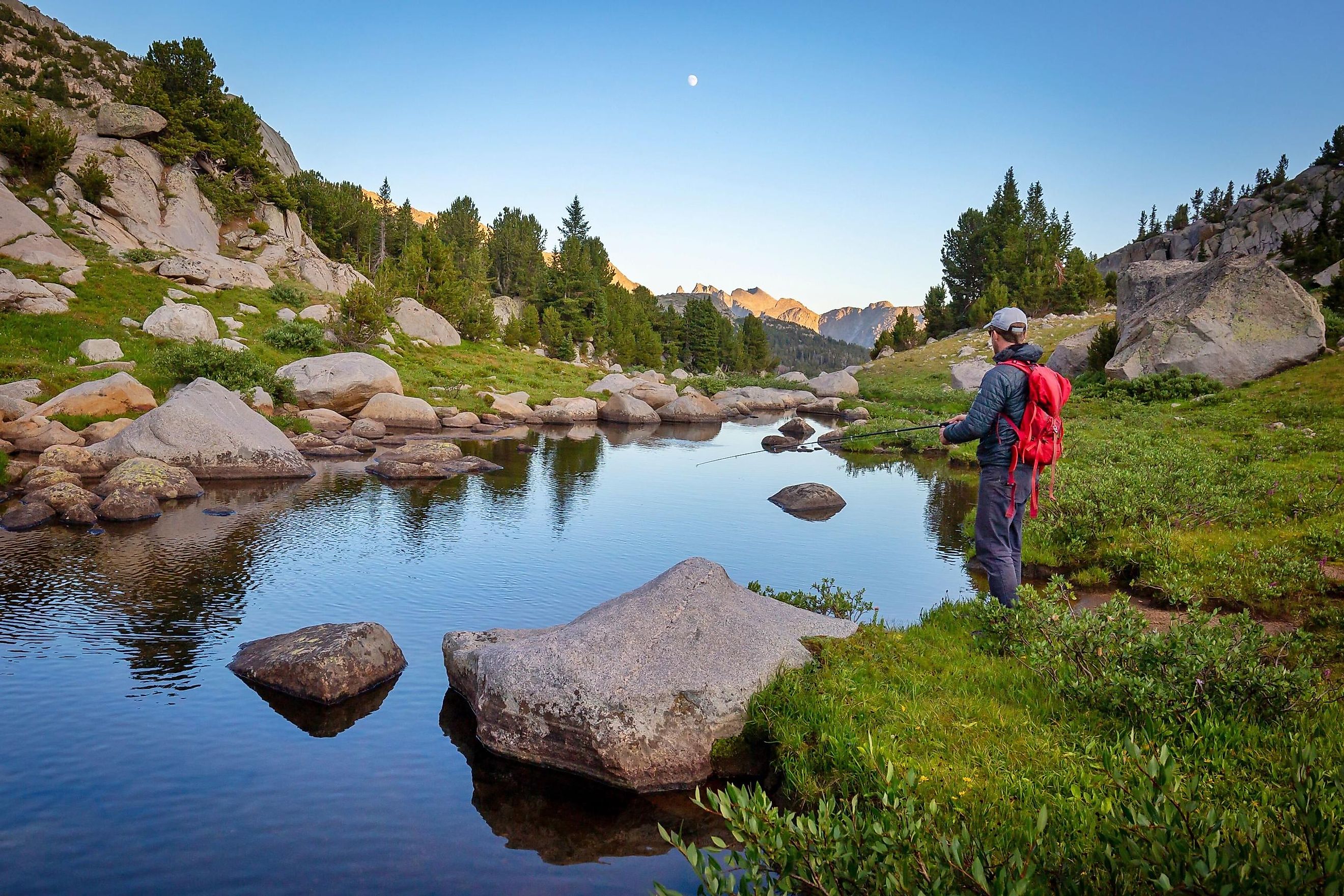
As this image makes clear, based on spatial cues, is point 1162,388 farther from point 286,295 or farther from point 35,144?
point 35,144

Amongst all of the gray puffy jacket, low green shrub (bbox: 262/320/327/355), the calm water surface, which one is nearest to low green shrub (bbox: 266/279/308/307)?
low green shrub (bbox: 262/320/327/355)

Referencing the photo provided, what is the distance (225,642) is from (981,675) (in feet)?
31.2

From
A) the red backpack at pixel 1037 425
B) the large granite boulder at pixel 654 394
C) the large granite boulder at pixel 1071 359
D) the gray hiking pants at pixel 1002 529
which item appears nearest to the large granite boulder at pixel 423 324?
the large granite boulder at pixel 654 394

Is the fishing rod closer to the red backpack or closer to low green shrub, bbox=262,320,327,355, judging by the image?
the red backpack

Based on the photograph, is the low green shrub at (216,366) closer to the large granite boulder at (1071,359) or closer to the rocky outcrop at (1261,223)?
the large granite boulder at (1071,359)

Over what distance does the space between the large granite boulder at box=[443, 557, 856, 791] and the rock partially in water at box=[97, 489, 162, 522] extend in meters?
11.4

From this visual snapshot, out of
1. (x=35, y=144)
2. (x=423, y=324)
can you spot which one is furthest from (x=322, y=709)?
(x=35, y=144)

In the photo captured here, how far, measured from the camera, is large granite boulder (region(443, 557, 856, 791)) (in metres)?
7.15

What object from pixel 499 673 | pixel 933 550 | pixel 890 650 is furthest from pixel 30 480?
pixel 933 550

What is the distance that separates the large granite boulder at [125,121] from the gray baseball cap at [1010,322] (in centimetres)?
6297

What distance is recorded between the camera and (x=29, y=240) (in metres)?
36.1

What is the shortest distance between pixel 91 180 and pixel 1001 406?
55350mm

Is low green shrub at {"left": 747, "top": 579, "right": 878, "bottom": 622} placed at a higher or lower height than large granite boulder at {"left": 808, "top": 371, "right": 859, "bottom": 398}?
lower

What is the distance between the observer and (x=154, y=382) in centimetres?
2708
